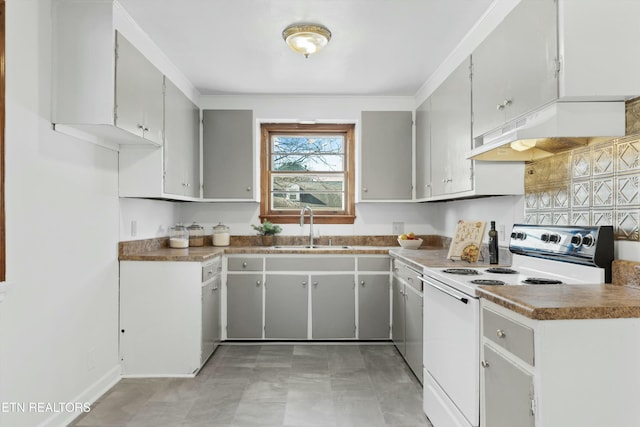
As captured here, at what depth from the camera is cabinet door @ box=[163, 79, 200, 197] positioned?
11.1 ft

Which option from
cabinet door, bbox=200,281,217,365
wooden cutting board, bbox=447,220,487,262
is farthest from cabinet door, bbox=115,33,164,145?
wooden cutting board, bbox=447,220,487,262

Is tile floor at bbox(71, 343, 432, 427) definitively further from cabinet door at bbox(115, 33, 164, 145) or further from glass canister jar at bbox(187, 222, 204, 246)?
cabinet door at bbox(115, 33, 164, 145)

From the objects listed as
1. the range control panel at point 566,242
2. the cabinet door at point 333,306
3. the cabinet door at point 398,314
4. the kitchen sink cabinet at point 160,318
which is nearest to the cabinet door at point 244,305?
the cabinet door at point 333,306

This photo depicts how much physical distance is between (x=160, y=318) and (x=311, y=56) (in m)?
2.30

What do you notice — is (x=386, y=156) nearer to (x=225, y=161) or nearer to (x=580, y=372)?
(x=225, y=161)

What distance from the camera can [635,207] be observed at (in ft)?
5.76

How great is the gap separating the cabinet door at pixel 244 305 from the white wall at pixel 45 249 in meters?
1.16

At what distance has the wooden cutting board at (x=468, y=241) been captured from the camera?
9.42 feet

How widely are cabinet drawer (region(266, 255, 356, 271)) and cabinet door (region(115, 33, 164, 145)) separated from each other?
147 centimetres

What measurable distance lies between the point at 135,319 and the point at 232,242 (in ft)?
4.83

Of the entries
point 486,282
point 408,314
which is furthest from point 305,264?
point 486,282

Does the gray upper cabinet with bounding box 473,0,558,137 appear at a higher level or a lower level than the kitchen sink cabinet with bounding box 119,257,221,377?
higher

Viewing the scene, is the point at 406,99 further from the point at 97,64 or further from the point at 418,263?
the point at 97,64

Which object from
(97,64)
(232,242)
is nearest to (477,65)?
(97,64)
